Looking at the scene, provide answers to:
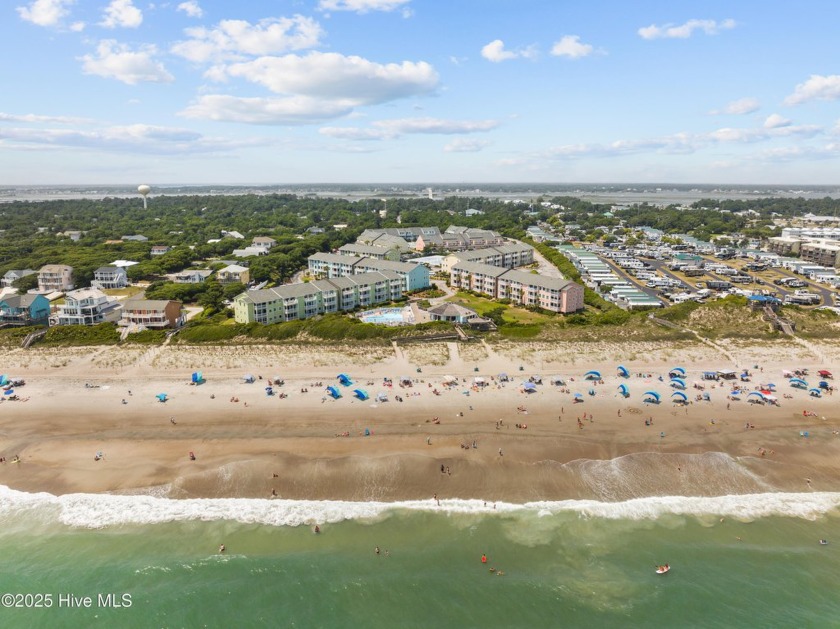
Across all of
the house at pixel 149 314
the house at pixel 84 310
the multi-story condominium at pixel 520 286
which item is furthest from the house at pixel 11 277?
the multi-story condominium at pixel 520 286

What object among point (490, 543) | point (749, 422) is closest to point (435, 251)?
point (749, 422)

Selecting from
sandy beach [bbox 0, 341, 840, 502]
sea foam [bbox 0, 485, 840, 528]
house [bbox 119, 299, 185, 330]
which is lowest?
sea foam [bbox 0, 485, 840, 528]

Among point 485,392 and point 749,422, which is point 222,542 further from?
point 749,422

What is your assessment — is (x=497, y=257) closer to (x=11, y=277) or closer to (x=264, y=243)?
(x=264, y=243)

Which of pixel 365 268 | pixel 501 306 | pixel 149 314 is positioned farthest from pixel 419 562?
pixel 365 268

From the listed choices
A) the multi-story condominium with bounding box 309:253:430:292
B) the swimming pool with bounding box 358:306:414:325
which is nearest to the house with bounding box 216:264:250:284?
the multi-story condominium with bounding box 309:253:430:292

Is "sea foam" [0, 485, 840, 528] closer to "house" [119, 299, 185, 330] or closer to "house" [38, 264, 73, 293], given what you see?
"house" [119, 299, 185, 330]
